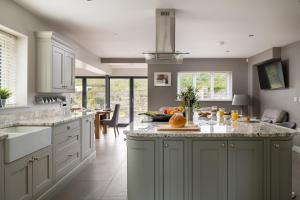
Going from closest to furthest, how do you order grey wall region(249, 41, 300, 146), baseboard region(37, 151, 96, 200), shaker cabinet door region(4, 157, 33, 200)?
shaker cabinet door region(4, 157, 33, 200) < baseboard region(37, 151, 96, 200) < grey wall region(249, 41, 300, 146)

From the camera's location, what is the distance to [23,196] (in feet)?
8.63

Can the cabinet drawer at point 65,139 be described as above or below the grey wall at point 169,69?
below

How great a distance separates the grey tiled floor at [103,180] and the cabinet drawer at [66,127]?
77 centimetres

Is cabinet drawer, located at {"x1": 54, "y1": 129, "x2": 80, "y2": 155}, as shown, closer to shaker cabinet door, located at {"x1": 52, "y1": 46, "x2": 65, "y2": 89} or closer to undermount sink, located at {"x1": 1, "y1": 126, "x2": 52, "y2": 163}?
undermount sink, located at {"x1": 1, "y1": 126, "x2": 52, "y2": 163}

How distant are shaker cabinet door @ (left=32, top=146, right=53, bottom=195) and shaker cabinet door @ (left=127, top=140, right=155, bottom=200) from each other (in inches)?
43.2

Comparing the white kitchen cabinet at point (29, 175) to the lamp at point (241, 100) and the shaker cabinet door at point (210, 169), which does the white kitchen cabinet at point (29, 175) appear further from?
the lamp at point (241, 100)

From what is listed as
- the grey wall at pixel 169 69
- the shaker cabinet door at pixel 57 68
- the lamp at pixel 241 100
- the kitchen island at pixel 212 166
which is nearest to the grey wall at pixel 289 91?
the lamp at pixel 241 100

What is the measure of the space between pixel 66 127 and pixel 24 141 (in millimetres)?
1161

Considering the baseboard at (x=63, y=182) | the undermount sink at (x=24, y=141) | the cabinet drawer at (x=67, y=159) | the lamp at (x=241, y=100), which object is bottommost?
the baseboard at (x=63, y=182)

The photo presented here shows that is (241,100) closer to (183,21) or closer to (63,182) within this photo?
(183,21)

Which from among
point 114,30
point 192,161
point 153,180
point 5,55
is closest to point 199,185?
point 192,161

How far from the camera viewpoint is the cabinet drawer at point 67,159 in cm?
350

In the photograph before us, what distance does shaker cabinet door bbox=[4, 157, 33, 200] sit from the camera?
2.36 meters

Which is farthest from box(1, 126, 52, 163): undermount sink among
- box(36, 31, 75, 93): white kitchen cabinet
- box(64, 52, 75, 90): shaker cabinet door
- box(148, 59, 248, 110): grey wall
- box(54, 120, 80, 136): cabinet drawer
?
box(148, 59, 248, 110): grey wall
